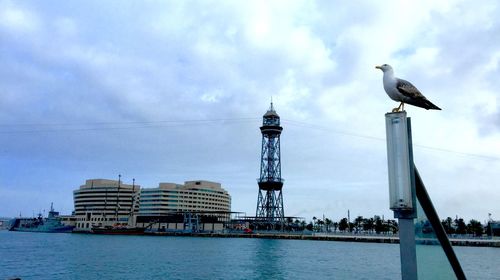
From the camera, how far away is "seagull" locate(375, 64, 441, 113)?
208 inches

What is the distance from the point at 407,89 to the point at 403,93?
0.10 m

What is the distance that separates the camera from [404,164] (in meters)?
4.30

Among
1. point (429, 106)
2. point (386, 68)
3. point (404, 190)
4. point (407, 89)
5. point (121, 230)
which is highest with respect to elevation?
point (386, 68)

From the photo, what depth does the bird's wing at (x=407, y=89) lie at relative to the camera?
5285 millimetres

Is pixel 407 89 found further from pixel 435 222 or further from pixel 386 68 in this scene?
pixel 435 222

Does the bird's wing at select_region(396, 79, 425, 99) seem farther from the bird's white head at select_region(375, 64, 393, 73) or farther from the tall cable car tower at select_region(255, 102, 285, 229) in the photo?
the tall cable car tower at select_region(255, 102, 285, 229)

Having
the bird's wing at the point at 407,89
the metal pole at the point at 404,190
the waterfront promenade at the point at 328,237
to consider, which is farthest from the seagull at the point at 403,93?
the waterfront promenade at the point at 328,237

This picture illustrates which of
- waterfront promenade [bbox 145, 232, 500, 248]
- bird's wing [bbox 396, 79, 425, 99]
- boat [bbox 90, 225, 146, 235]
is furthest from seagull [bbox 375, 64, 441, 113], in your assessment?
boat [bbox 90, 225, 146, 235]

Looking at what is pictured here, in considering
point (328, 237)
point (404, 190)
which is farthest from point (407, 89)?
point (328, 237)

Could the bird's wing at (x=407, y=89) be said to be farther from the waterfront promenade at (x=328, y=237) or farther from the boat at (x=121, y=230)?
the boat at (x=121, y=230)

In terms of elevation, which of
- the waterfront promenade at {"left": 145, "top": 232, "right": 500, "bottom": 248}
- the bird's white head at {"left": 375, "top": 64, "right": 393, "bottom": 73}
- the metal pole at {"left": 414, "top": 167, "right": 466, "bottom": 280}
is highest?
the bird's white head at {"left": 375, "top": 64, "right": 393, "bottom": 73}

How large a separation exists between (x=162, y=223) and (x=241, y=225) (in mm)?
36483

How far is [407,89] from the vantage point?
5324 mm

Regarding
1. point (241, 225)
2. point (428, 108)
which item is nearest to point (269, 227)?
point (241, 225)
